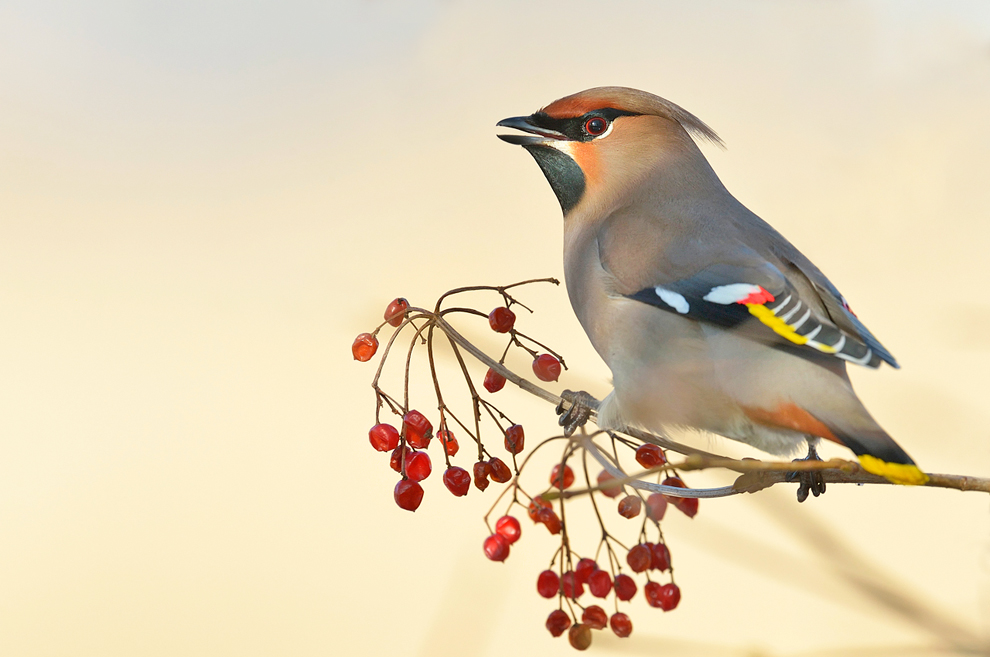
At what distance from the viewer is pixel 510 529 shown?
2.86ft

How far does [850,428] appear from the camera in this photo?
74 centimetres

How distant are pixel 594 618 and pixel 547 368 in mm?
282

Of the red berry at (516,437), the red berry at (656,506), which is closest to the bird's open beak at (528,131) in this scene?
the red berry at (516,437)

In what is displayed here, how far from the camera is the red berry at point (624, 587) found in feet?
→ 2.96

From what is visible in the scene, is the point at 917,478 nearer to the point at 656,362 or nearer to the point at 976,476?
the point at 976,476

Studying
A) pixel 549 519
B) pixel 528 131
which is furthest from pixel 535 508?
pixel 528 131

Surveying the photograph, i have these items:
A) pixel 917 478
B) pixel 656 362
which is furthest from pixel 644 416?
pixel 917 478

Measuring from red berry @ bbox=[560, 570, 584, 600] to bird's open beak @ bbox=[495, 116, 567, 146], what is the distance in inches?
20.2

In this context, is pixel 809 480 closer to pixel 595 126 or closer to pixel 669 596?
pixel 669 596

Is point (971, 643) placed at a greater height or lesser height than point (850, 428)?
lesser

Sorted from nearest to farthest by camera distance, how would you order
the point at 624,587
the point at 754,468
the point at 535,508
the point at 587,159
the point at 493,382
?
the point at 754,468, the point at 535,508, the point at 624,587, the point at 493,382, the point at 587,159

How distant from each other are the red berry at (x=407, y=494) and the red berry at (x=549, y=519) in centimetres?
12

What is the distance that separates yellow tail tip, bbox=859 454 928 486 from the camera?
640 millimetres

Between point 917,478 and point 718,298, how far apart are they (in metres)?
0.31
